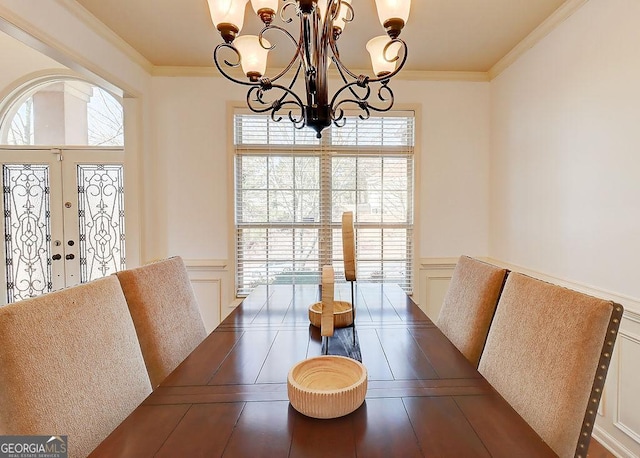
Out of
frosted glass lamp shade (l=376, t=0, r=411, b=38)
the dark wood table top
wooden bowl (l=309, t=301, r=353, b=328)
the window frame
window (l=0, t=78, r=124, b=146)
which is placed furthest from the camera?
window (l=0, t=78, r=124, b=146)

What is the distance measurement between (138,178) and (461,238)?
9.87 ft

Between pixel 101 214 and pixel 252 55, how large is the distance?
2334mm

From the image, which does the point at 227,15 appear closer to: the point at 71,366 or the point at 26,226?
the point at 71,366

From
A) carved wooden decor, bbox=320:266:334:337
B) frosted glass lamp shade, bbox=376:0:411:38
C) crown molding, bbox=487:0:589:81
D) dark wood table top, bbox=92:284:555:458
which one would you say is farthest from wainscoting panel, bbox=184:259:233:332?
crown molding, bbox=487:0:589:81

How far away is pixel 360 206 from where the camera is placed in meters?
3.01

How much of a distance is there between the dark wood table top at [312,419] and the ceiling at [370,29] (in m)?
2.05

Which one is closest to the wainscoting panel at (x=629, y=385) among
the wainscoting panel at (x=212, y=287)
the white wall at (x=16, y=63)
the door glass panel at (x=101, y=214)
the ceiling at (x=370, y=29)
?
the ceiling at (x=370, y=29)

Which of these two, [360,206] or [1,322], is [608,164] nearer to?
[360,206]

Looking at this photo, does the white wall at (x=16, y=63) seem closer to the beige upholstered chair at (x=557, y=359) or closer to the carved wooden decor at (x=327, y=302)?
the carved wooden decor at (x=327, y=302)

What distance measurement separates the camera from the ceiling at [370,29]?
202cm

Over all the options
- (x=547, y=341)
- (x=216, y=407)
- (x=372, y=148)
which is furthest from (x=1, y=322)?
(x=372, y=148)

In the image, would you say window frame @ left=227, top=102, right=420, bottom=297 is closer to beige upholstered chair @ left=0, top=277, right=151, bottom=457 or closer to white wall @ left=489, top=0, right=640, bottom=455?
white wall @ left=489, top=0, right=640, bottom=455

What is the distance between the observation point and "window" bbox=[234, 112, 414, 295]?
9.69 feet

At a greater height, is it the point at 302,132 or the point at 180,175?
the point at 302,132
